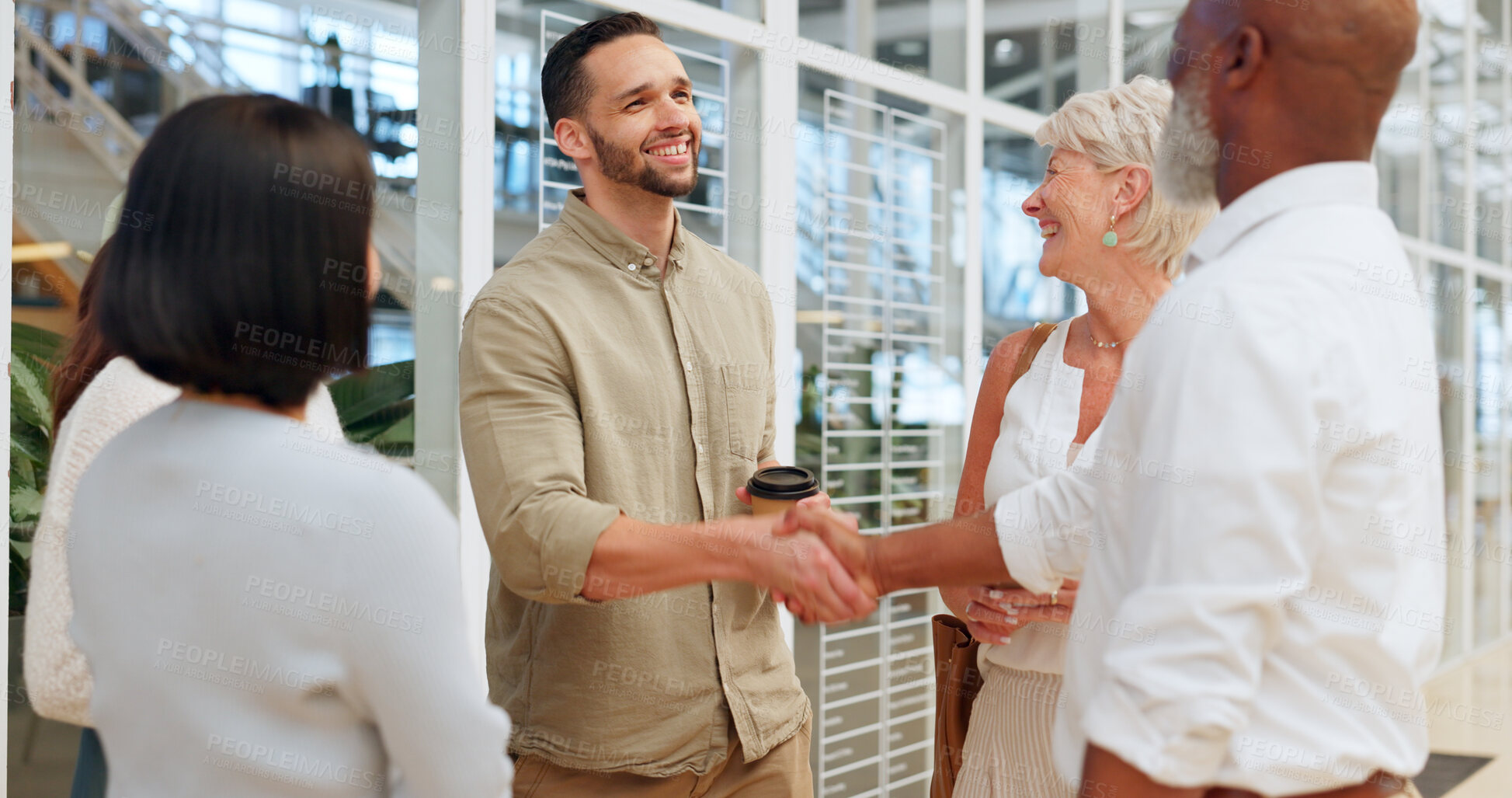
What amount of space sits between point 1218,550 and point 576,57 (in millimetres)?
1410

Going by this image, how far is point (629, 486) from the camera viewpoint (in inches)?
68.8

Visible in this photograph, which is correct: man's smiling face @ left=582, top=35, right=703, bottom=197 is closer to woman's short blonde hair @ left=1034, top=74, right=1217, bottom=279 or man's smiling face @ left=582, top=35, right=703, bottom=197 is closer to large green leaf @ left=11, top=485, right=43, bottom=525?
woman's short blonde hair @ left=1034, top=74, right=1217, bottom=279

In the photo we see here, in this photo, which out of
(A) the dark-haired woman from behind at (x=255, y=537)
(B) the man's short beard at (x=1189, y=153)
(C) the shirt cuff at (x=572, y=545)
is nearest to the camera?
(A) the dark-haired woman from behind at (x=255, y=537)

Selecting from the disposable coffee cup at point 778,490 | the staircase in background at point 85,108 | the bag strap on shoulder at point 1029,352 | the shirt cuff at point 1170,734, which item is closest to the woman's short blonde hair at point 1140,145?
the bag strap on shoulder at point 1029,352

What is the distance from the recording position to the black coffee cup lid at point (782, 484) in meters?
1.79

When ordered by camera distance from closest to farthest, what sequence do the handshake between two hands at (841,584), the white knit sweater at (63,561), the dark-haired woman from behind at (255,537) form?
the dark-haired woman from behind at (255,537)
the white knit sweater at (63,561)
the handshake between two hands at (841,584)

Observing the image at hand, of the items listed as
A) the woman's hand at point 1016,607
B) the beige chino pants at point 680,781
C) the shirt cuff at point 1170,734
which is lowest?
the beige chino pants at point 680,781

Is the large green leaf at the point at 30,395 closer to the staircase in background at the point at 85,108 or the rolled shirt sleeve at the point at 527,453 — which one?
the staircase in background at the point at 85,108

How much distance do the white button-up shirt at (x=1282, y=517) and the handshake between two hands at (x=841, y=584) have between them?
0.67m

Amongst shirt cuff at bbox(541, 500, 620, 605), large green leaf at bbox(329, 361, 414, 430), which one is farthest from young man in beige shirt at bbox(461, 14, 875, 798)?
large green leaf at bbox(329, 361, 414, 430)

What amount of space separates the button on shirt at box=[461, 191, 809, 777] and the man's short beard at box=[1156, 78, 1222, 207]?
0.81 meters

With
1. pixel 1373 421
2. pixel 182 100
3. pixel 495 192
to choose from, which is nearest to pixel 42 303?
pixel 182 100

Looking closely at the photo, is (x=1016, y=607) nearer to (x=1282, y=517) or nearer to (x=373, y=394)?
(x=1282, y=517)

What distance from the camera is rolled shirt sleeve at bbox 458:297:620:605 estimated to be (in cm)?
157
